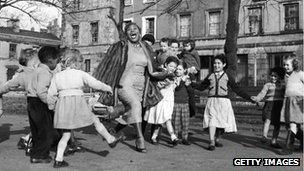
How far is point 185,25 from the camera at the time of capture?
34000 mm

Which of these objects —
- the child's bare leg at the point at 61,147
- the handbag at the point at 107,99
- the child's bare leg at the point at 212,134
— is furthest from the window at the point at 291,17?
the child's bare leg at the point at 61,147

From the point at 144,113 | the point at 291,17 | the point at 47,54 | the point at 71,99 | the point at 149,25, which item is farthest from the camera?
the point at 149,25

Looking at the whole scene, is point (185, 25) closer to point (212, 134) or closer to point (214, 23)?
point (214, 23)

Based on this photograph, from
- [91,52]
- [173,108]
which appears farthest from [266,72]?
[173,108]

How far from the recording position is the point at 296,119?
6516 mm

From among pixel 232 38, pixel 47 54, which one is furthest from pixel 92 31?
pixel 47 54

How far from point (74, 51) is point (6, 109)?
1350 centimetres

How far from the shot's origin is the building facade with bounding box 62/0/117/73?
3931 cm

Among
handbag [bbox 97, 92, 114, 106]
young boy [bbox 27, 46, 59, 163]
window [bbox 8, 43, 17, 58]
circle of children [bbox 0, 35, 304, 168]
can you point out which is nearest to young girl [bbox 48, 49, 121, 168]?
circle of children [bbox 0, 35, 304, 168]

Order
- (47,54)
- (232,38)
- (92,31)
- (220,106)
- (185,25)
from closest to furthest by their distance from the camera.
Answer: (47,54) < (220,106) < (232,38) < (185,25) < (92,31)

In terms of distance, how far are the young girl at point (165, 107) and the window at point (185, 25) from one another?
2685 cm

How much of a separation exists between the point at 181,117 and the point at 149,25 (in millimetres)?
29425

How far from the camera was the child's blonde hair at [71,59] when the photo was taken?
5496 mm

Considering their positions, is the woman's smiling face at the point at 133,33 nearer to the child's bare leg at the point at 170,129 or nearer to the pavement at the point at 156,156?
the child's bare leg at the point at 170,129
